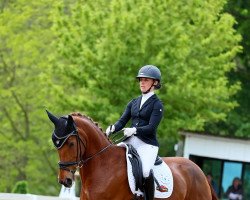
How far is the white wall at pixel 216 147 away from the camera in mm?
29375

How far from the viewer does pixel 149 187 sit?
1291cm

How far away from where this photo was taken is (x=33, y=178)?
47031 mm

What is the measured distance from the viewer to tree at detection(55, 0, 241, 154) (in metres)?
32.1

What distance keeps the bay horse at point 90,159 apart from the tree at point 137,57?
18.2 meters

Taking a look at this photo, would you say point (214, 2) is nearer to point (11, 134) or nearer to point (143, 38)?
point (143, 38)

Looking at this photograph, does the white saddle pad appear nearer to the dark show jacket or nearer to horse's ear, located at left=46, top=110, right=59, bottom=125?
the dark show jacket

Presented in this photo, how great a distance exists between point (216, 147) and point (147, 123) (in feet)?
55.7

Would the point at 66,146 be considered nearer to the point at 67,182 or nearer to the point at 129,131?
the point at 67,182

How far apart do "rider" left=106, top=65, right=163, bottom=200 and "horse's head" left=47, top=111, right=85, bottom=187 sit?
960mm

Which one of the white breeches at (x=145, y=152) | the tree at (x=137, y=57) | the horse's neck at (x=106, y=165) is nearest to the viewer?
the horse's neck at (x=106, y=165)

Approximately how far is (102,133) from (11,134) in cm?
3382

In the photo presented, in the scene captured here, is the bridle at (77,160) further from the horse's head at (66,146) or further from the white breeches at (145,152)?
the white breeches at (145,152)

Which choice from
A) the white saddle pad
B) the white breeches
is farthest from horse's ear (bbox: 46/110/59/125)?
the white breeches

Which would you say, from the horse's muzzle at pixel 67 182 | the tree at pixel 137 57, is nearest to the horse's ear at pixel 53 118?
the horse's muzzle at pixel 67 182
